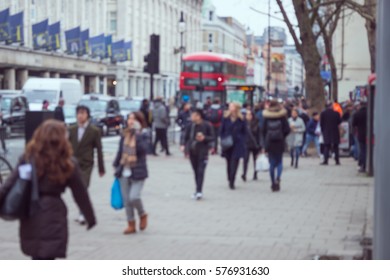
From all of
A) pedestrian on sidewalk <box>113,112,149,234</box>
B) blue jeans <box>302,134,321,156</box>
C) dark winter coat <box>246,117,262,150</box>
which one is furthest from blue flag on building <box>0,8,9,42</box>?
pedestrian on sidewalk <box>113,112,149,234</box>

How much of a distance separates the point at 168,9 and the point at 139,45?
1577 cm

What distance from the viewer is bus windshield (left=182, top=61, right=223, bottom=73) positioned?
42.0m

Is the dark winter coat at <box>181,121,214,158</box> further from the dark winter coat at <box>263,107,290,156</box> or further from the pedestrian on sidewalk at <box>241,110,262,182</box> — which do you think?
the pedestrian on sidewalk at <box>241,110,262,182</box>

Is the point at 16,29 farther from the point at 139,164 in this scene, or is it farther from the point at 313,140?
the point at 139,164

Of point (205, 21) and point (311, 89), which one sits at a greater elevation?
point (205, 21)

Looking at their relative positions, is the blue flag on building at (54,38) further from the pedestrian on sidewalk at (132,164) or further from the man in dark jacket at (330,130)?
the pedestrian on sidewalk at (132,164)

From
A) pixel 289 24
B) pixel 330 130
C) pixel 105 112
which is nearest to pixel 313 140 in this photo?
pixel 330 130

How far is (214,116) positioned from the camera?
30281 mm

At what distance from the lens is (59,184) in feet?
22.9

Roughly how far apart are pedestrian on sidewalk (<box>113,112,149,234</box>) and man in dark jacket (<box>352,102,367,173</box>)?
10.6m

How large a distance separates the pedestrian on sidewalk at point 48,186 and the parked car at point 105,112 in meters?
33.7

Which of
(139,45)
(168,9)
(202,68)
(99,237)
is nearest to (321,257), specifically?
(99,237)

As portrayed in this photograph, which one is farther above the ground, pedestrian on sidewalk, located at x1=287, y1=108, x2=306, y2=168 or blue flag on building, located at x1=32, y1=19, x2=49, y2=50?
blue flag on building, located at x1=32, y1=19, x2=49, y2=50
